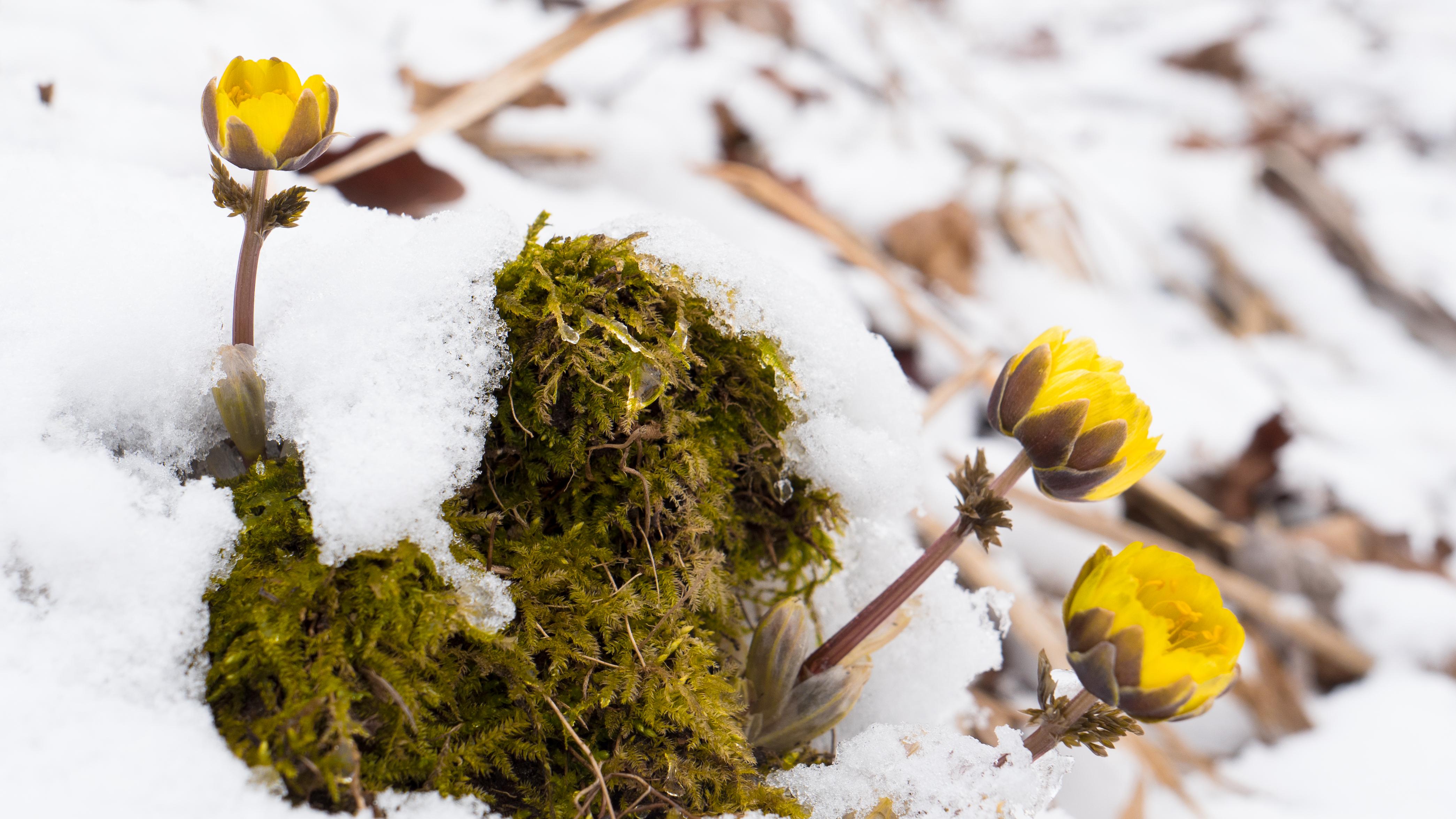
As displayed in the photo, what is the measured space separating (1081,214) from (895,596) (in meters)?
3.21

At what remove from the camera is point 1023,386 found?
3.33 feet

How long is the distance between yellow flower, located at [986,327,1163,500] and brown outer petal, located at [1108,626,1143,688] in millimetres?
164

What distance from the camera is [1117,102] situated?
4.89 metres

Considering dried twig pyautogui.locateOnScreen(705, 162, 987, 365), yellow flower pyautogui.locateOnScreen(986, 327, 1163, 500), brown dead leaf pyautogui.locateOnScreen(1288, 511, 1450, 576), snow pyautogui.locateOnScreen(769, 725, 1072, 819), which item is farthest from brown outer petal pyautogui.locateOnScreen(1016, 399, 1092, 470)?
brown dead leaf pyautogui.locateOnScreen(1288, 511, 1450, 576)

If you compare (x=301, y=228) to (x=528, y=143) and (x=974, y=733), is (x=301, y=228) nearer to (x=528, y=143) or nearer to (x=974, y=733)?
(x=528, y=143)

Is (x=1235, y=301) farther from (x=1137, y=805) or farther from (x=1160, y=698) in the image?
(x=1160, y=698)

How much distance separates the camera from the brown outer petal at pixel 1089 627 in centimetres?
88

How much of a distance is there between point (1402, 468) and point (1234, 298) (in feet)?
3.24

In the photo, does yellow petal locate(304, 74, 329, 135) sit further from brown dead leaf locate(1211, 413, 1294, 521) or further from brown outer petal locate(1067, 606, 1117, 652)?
brown dead leaf locate(1211, 413, 1294, 521)

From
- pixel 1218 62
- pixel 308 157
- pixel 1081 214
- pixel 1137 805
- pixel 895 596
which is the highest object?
pixel 308 157

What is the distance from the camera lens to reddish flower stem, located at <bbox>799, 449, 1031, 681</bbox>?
39.9 inches

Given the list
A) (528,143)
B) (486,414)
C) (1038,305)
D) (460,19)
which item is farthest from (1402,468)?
(460,19)

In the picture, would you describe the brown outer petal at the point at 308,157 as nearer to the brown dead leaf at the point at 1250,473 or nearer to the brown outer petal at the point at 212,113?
the brown outer petal at the point at 212,113

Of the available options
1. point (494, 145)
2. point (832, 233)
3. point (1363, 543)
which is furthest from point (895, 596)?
A: point (1363, 543)
